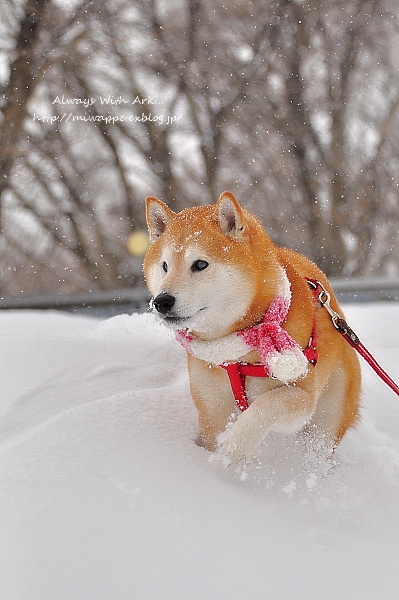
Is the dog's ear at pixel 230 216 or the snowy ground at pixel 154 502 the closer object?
the snowy ground at pixel 154 502

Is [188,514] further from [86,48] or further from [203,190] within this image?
[203,190]

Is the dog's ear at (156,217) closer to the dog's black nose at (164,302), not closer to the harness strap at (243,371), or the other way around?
the dog's black nose at (164,302)

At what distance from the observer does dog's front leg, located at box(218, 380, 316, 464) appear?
2.29 metres

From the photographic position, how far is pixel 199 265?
235 centimetres

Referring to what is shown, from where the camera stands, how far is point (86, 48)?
44.1 ft

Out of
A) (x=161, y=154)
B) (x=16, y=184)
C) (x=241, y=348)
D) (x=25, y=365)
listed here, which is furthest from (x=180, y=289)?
(x=161, y=154)

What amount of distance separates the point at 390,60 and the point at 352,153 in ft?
7.33

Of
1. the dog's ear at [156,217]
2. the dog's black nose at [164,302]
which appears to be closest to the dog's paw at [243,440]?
the dog's black nose at [164,302]

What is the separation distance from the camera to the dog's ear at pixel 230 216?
2400 mm

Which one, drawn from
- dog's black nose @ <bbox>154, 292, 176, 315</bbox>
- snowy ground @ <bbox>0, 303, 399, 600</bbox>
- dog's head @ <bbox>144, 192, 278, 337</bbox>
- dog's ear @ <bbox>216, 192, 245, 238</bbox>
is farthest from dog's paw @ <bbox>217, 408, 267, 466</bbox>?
dog's ear @ <bbox>216, 192, 245, 238</bbox>

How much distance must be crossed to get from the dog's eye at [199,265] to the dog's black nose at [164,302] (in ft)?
0.55

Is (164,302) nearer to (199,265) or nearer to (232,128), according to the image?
(199,265)

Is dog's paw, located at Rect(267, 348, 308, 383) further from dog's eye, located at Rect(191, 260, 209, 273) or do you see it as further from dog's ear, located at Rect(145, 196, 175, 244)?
dog's ear, located at Rect(145, 196, 175, 244)

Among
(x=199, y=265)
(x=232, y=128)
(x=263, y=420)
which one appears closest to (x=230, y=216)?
(x=199, y=265)
